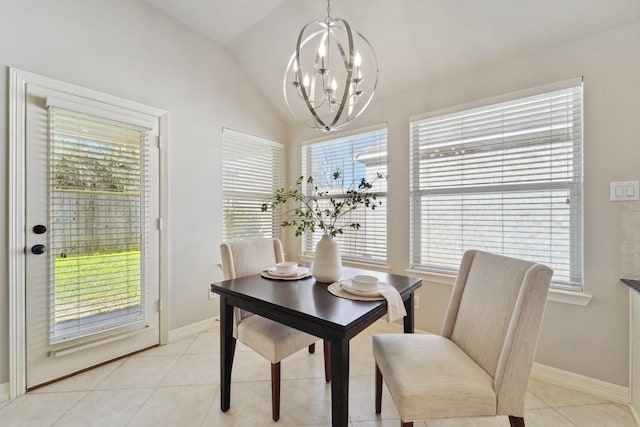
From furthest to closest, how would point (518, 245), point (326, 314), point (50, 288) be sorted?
point (518, 245) < point (50, 288) < point (326, 314)

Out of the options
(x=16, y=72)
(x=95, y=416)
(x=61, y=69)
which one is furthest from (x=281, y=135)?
(x=95, y=416)

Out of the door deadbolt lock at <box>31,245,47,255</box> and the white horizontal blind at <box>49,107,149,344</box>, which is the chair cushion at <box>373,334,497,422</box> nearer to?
the white horizontal blind at <box>49,107,149,344</box>

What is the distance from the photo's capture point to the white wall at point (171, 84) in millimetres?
1736

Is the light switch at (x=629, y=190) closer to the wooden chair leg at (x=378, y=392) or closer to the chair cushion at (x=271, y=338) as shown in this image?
the wooden chair leg at (x=378, y=392)

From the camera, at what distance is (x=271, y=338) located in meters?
1.48

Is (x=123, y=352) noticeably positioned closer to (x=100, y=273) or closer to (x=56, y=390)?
(x=56, y=390)

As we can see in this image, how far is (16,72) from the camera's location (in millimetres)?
1690

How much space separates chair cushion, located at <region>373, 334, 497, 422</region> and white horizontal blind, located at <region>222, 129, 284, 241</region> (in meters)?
2.24

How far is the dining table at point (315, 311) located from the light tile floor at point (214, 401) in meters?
0.23

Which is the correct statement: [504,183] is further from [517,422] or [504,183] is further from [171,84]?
[171,84]

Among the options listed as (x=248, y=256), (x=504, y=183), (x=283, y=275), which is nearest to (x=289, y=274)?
(x=283, y=275)

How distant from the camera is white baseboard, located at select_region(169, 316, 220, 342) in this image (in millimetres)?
2465

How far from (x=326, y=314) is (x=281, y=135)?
9.24 ft

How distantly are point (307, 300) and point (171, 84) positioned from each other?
2338mm
